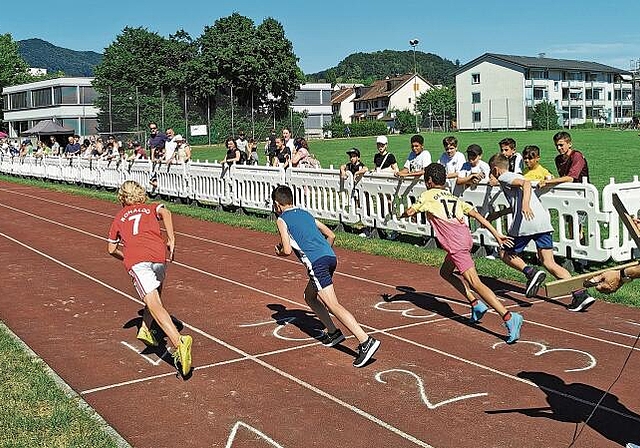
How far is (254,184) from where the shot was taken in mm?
19328

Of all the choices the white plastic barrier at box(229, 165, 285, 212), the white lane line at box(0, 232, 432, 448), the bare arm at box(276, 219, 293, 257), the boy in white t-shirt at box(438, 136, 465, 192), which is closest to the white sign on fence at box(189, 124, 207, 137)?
the white plastic barrier at box(229, 165, 285, 212)

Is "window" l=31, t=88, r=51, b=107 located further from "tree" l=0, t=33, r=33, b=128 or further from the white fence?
the white fence

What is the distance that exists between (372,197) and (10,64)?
97882 millimetres

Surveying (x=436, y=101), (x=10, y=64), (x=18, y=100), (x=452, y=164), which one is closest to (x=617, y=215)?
(x=452, y=164)

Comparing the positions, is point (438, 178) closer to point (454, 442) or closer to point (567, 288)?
point (454, 442)

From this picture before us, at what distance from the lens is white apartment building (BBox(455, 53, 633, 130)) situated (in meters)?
89.9

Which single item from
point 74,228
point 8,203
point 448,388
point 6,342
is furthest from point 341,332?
point 8,203

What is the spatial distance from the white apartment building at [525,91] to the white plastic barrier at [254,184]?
226 ft

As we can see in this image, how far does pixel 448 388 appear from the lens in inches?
259

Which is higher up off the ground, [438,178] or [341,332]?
[438,178]

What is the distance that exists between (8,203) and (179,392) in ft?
67.0

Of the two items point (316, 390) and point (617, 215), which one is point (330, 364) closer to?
point (316, 390)

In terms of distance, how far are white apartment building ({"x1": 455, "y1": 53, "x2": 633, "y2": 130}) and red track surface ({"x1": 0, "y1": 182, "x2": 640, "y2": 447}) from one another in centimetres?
7787

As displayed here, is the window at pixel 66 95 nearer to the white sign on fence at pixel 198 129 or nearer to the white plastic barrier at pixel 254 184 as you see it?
the white sign on fence at pixel 198 129
